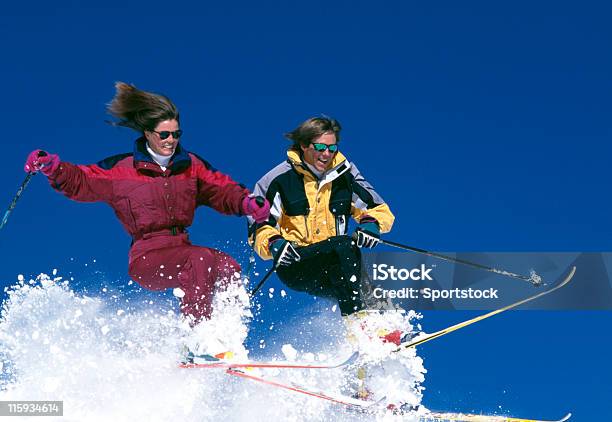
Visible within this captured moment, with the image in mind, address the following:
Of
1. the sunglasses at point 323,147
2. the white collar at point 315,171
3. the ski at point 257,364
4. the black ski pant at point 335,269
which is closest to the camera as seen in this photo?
the ski at point 257,364

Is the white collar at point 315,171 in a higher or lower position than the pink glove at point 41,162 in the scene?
higher

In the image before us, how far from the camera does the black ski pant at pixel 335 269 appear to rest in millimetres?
7236

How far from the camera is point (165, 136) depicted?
22.6 feet

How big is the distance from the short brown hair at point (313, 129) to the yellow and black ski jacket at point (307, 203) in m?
0.13

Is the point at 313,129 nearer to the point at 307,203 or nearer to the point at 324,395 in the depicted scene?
the point at 307,203

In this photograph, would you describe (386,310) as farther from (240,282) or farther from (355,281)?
(240,282)

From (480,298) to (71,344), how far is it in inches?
183

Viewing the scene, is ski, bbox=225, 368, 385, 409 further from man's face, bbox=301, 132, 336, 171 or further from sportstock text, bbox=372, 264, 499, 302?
sportstock text, bbox=372, 264, 499, 302

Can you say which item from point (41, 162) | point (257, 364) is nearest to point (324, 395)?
point (257, 364)

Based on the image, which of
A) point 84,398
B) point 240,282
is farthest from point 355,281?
point 84,398

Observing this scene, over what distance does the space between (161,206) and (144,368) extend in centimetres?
159

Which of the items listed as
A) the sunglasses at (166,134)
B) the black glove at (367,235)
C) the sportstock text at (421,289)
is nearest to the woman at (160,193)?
the sunglasses at (166,134)

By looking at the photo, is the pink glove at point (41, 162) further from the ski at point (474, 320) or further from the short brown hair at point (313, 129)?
the ski at point (474, 320)

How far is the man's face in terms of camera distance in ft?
24.6
